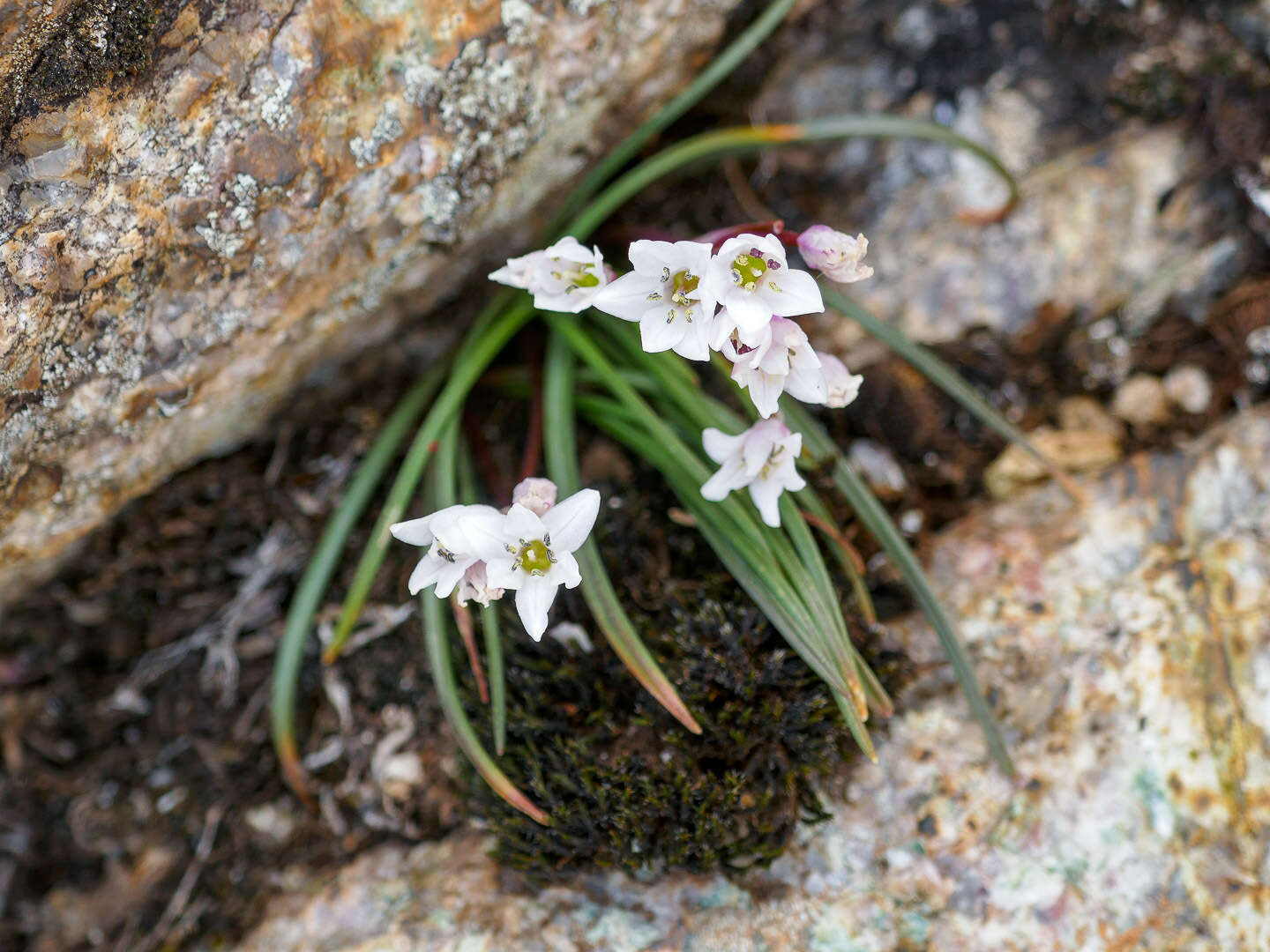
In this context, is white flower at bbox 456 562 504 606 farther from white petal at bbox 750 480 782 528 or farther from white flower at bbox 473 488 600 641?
white petal at bbox 750 480 782 528

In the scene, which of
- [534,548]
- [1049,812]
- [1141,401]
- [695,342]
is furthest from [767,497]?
[1141,401]

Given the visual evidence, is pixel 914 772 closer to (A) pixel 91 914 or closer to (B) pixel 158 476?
(B) pixel 158 476

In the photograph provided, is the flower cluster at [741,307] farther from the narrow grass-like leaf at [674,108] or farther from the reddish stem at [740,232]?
the narrow grass-like leaf at [674,108]

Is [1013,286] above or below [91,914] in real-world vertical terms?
above

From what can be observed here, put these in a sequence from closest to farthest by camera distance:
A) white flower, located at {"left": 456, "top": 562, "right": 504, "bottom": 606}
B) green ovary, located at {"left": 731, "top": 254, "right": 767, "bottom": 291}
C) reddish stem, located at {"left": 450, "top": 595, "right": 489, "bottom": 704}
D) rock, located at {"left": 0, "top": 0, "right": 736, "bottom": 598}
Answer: green ovary, located at {"left": 731, "top": 254, "right": 767, "bottom": 291}
white flower, located at {"left": 456, "top": 562, "right": 504, "bottom": 606}
rock, located at {"left": 0, "top": 0, "right": 736, "bottom": 598}
reddish stem, located at {"left": 450, "top": 595, "right": 489, "bottom": 704}

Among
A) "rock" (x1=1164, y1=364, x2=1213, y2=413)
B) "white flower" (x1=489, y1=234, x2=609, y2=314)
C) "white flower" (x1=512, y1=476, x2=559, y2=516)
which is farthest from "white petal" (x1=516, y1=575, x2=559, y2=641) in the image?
"rock" (x1=1164, y1=364, x2=1213, y2=413)

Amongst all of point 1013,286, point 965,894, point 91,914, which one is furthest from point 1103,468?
point 91,914

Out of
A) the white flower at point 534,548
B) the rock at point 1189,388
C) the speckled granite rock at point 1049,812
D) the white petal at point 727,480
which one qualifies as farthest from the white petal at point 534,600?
the rock at point 1189,388
